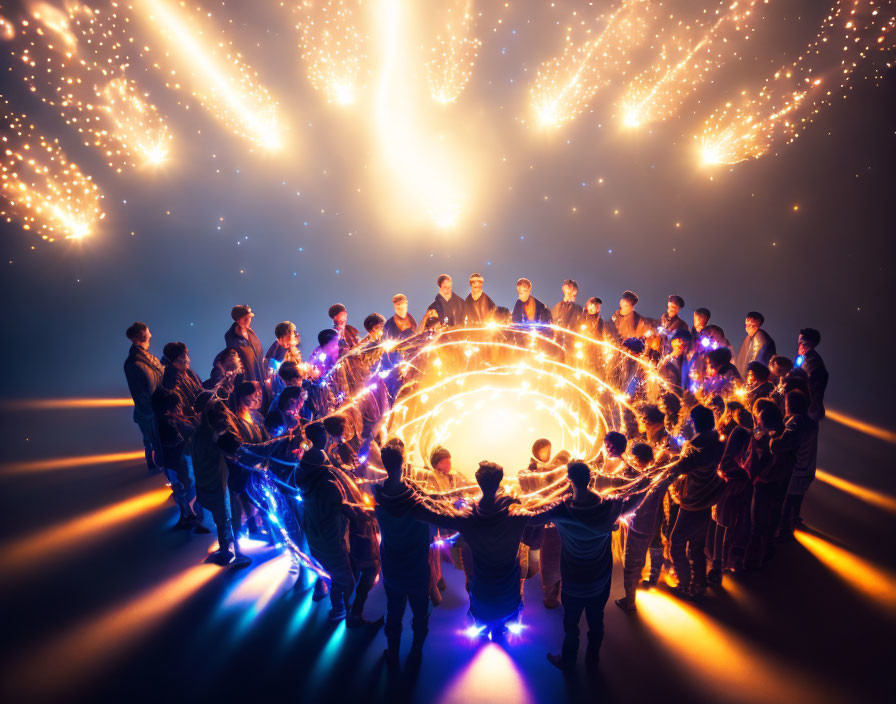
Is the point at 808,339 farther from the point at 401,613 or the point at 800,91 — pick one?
the point at 800,91

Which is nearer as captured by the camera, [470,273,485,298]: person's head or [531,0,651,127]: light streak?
[470,273,485,298]: person's head

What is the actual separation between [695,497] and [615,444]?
104 cm

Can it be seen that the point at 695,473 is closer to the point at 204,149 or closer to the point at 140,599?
the point at 140,599

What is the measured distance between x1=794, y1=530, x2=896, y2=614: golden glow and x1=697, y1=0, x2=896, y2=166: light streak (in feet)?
45.7

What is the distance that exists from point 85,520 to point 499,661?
614cm

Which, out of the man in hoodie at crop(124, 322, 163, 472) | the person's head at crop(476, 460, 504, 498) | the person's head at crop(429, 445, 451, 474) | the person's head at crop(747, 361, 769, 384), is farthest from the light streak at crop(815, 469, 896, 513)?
the man in hoodie at crop(124, 322, 163, 472)

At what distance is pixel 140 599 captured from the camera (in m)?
4.81

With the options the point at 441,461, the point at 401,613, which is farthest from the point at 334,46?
the point at 401,613

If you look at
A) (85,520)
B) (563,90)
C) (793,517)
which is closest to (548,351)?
(793,517)

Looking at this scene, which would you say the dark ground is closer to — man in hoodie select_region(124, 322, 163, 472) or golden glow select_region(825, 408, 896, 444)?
man in hoodie select_region(124, 322, 163, 472)

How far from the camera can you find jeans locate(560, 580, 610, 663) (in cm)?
366

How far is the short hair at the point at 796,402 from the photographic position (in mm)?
Answer: 4777

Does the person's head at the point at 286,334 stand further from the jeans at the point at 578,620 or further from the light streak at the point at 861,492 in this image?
the light streak at the point at 861,492

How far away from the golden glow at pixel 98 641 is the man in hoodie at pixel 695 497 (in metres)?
5.37
